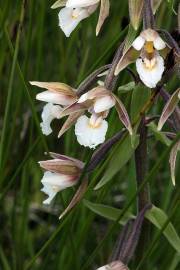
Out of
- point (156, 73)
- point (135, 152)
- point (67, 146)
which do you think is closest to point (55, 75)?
point (67, 146)

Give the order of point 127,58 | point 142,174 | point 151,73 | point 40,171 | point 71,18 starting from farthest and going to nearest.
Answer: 1. point 40,171
2. point 142,174
3. point 71,18
4. point 127,58
5. point 151,73

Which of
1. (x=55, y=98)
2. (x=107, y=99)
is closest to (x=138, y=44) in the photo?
(x=107, y=99)

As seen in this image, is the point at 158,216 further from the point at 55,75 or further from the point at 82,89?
the point at 55,75

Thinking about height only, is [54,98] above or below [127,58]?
below

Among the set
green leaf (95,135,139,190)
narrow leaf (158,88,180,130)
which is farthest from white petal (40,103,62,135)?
narrow leaf (158,88,180,130)

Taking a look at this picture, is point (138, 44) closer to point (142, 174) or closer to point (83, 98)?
point (83, 98)

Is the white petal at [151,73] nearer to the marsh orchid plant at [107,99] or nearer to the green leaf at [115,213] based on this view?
the marsh orchid plant at [107,99]

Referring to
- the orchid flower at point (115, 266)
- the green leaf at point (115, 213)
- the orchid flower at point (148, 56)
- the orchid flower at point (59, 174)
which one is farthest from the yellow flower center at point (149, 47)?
the orchid flower at point (115, 266)

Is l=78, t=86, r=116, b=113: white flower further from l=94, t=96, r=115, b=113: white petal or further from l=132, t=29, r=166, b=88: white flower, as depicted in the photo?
l=132, t=29, r=166, b=88: white flower
